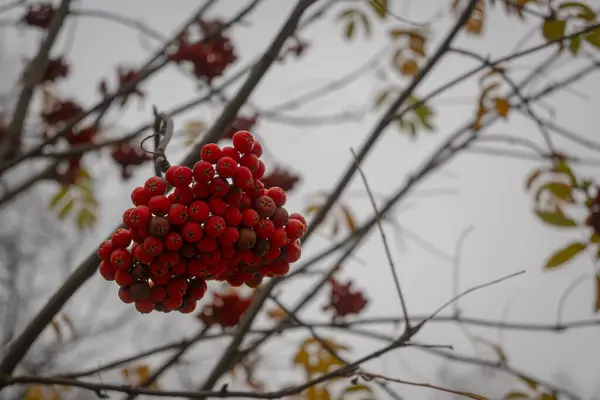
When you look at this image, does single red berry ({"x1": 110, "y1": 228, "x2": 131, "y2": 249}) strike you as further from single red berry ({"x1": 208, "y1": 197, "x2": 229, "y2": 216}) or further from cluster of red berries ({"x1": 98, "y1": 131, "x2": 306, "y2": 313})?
single red berry ({"x1": 208, "y1": 197, "x2": 229, "y2": 216})

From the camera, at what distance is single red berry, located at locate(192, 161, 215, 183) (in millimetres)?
588

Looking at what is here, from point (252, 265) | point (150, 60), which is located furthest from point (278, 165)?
point (252, 265)

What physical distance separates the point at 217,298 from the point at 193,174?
0.89 m

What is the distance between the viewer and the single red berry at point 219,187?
0.60m

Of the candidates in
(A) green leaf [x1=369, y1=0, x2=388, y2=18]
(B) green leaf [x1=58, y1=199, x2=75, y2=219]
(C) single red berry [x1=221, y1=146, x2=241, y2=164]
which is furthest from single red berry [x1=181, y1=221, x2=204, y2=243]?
(B) green leaf [x1=58, y1=199, x2=75, y2=219]

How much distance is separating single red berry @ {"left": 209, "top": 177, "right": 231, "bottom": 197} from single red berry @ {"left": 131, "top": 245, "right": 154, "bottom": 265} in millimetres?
111

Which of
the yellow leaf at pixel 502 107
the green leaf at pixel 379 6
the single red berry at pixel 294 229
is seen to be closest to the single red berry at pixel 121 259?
the single red berry at pixel 294 229

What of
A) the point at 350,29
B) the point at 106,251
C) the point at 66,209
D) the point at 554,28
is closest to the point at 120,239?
the point at 106,251

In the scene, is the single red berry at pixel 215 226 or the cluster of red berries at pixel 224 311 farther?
the cluster of red berries at pixel 224 311

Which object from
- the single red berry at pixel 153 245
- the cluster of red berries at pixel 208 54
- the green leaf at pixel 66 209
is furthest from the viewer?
the green leaf at pixel 66 209

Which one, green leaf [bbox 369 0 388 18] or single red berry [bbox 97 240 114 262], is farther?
green leaf [bbox 369 0 388 18]

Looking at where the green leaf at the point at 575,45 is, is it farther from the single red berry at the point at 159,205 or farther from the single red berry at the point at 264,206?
the single red berry at the point at 159,205

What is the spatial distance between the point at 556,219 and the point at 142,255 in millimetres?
1083

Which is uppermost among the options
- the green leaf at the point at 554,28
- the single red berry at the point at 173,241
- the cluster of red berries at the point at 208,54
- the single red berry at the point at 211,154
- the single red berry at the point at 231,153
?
the cluster of red berries at the point at 208,54
